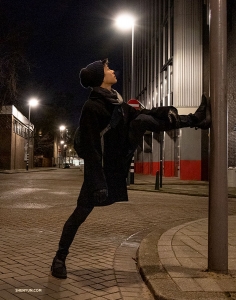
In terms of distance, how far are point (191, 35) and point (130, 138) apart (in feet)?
82.0

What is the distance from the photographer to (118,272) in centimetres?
449

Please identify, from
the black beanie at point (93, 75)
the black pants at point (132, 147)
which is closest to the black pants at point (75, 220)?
the black pants at point (132, 147)

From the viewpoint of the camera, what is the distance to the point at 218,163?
13.6ft

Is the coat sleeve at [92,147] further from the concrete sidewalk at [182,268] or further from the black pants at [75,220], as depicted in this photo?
the concrete sidewalk at [182,268]

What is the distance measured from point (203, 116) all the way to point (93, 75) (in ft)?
3.81

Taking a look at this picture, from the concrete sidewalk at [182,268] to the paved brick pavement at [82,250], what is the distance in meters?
0.15

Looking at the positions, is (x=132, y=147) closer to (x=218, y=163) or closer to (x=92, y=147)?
(x=92, y=147)

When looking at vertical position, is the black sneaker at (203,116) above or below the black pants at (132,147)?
above

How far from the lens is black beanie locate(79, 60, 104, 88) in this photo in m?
4.04

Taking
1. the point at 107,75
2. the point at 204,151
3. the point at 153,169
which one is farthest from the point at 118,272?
the point at 153,169

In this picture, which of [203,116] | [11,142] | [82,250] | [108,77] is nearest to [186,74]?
[82,250]

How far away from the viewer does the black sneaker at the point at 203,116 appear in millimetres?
4000

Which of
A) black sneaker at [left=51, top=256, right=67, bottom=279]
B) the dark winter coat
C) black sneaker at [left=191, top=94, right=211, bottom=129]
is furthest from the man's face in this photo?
black sneaker at [left=51, top=256, right=67, bottom=279]

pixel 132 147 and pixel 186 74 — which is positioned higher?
pixel 186 74
